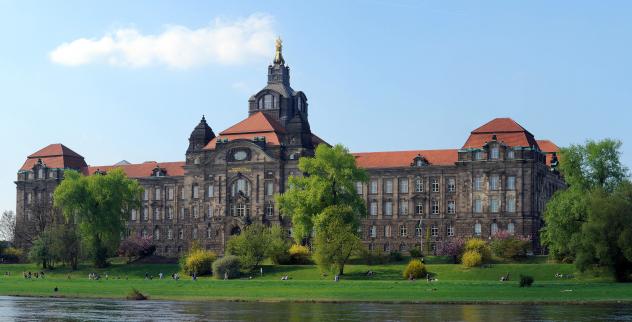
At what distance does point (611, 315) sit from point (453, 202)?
79043 mm

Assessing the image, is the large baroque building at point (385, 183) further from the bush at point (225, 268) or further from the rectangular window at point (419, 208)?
the bush at point (225, 268)

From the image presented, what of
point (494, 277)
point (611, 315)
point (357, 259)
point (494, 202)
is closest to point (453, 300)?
point (611, 315)

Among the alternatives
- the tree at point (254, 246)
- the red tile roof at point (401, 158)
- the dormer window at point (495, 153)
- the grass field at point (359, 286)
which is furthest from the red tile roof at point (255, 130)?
the grass field at point (359, 286)

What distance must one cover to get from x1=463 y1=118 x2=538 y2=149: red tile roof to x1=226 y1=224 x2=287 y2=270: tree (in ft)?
106

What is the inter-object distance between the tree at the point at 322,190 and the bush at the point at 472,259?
1414 cm

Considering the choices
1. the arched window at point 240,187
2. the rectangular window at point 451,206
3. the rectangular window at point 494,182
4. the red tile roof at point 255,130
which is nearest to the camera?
the rectangular window at point 494,182

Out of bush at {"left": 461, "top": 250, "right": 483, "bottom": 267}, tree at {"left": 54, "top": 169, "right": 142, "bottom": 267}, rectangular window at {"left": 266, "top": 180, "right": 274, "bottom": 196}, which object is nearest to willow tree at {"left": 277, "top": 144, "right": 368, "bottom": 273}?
bush at {"left": 461, "top": 250, "right": 483, "bottom": 267}

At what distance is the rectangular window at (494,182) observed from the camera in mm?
142750

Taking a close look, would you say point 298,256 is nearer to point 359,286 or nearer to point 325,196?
point 325,196

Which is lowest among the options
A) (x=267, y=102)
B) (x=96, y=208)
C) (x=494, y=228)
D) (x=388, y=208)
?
(x=494, y=228)

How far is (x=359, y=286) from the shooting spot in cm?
9825

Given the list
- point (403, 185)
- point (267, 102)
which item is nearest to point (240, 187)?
point (267, 102)

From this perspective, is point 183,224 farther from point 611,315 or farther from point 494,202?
point 611,315

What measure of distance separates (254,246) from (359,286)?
23528 mm
